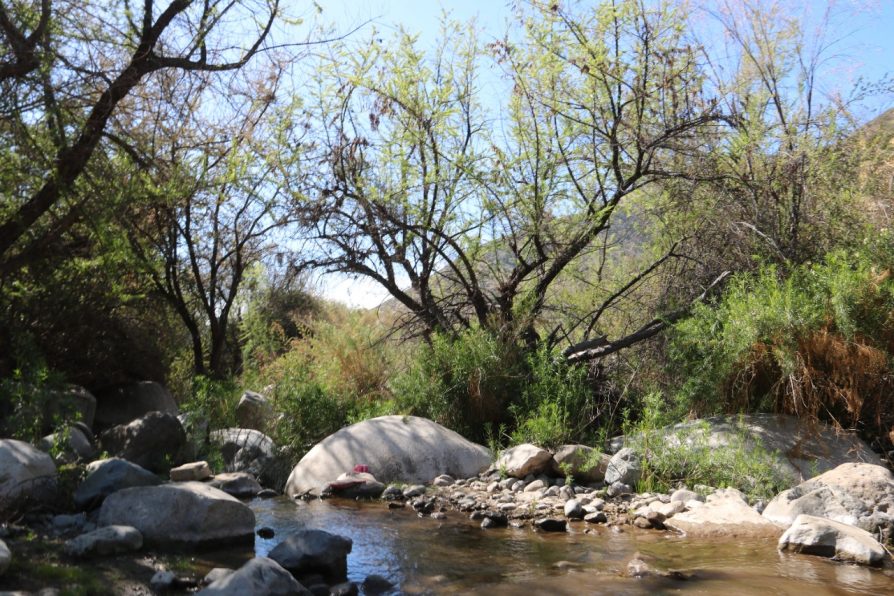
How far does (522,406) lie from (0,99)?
5.86 m

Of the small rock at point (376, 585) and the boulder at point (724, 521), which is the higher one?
the small rock at point (376, 585)

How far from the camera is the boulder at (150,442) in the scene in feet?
24.9

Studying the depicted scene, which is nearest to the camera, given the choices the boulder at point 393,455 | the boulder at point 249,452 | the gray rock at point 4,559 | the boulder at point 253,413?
the gray rock at point 4,559

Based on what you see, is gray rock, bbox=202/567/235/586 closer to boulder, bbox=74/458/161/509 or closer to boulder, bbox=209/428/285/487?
boulder, bbox=74/458/161/509

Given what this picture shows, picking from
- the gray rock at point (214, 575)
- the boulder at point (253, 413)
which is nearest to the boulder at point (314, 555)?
the gray rock at point (214, 575)

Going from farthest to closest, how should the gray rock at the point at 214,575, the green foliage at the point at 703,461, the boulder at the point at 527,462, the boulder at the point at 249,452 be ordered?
the boulder at the point at 249,452
the boulder at the point at 527,462
the green foliage at the point at 703,461
the gray rock at the point at 214,575

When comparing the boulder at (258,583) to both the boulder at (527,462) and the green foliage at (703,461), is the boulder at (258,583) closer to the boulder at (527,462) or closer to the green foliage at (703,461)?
the boulder at (527,462)

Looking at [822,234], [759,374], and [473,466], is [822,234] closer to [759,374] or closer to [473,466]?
[759,374]

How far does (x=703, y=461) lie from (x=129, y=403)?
25.3 ft

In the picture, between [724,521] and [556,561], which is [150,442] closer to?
[556,561]

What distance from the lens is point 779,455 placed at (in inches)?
272

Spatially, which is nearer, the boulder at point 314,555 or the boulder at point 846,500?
the boulder at point 314,555

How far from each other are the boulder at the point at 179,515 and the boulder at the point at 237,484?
63.2 inches

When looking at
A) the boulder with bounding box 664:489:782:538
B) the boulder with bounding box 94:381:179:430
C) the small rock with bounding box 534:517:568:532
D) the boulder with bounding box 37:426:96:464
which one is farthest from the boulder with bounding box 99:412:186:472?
the boulder with bounding box 664:489:782:538
